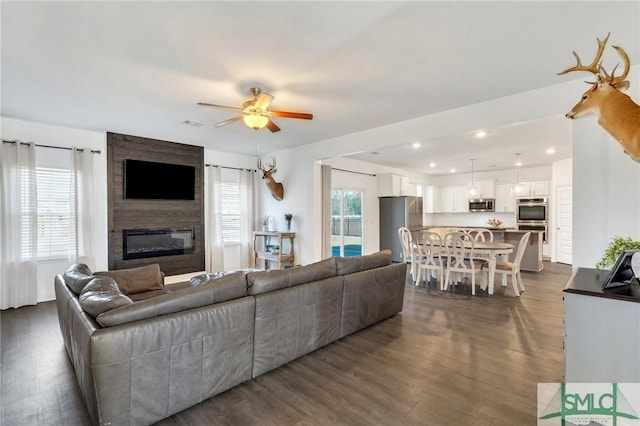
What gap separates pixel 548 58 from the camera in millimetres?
2781

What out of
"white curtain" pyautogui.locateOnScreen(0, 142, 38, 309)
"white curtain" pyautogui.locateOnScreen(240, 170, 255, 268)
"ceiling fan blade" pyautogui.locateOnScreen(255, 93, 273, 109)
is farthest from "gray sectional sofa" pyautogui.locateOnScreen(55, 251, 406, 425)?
"white curtain" pyautogui.locateOnScreen(240, 170, 255, 268)

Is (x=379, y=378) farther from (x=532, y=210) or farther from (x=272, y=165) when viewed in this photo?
(x=532, y=210)

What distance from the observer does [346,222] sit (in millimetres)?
7637

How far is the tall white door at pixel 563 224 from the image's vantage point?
24.6ft

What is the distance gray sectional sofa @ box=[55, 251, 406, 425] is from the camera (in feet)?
5.81

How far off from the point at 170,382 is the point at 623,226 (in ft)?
14.0

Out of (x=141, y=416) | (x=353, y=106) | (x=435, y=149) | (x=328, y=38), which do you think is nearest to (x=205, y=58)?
(x=328, y=38)

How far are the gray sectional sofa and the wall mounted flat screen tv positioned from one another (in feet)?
9.42

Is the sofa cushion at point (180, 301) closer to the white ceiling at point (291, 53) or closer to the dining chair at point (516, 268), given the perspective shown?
the white ceiling at point (291, 53)

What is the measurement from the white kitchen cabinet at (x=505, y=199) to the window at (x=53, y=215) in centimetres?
1035

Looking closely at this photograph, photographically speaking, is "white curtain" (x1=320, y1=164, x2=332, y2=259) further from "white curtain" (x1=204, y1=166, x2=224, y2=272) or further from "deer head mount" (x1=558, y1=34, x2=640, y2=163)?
"deer head mount" (x1=558, y1=34, x2=640, y2=163)

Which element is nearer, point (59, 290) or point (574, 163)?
point (59, 290)

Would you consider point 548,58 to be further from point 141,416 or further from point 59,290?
point 59,290

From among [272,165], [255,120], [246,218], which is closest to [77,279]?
[255,120]
